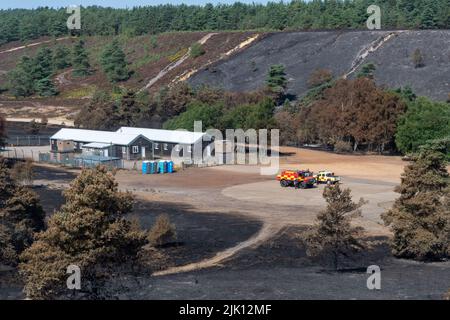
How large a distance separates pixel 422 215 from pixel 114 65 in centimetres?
11582

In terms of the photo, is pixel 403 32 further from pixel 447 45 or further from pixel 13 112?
pixel 13 112

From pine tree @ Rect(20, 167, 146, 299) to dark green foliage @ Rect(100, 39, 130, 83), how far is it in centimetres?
12430

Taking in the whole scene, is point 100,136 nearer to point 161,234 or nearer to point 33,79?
point 161,234

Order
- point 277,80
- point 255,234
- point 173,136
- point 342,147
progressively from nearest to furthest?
point 255,234 < point 173,136 < point 342,147 < point 277,80

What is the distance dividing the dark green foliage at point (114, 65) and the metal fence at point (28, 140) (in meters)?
53.3

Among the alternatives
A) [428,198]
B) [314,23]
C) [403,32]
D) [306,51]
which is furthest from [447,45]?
[428,198]

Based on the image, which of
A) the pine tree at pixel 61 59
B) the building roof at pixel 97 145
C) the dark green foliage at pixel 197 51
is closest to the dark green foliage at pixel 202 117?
the building roof at pixel 97 145

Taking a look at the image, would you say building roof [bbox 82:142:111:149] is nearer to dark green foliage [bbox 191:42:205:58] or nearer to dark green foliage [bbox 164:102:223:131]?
dark green foliage [bbox 164:102:223:131]

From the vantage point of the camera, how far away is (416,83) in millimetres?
114125

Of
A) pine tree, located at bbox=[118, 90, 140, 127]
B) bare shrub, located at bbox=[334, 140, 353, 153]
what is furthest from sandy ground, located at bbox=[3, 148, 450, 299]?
pine tree, located at bbox=[118, 90, 140, 127]

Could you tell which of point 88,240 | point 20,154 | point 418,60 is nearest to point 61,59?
point 418,60

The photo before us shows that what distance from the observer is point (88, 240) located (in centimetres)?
2509

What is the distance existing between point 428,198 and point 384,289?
897 centimetres

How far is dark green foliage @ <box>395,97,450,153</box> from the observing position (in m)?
80.1
